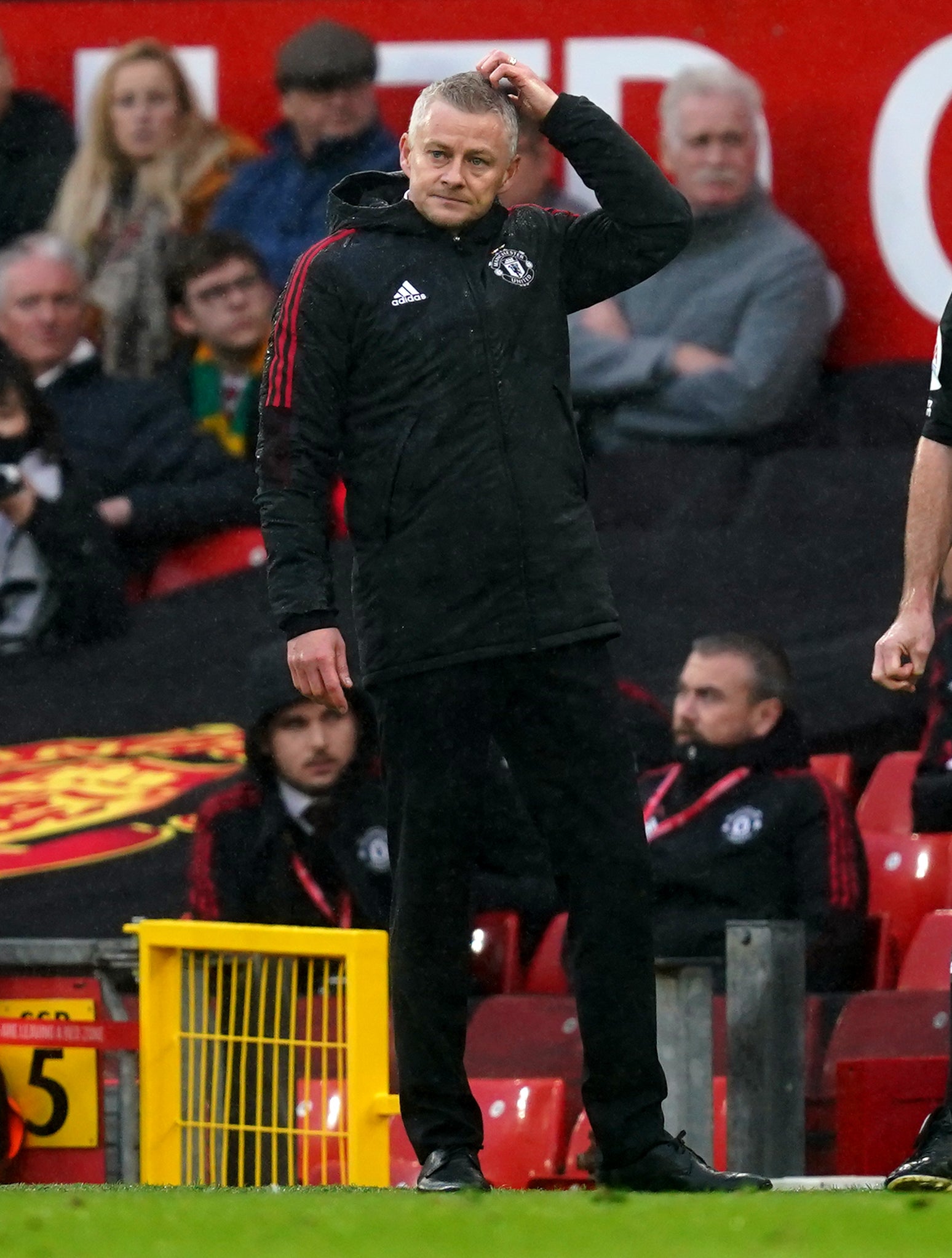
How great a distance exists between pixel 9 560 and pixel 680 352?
206 centimetres

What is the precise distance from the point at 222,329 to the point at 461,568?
164 inches

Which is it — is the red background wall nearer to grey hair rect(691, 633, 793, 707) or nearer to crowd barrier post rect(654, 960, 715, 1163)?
grey hair rect(691, 633, 793, 707)

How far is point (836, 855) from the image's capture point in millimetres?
5344

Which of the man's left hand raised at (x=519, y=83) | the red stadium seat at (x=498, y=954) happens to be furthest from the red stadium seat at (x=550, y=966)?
the man's left hand raised at (x=519, y=83)

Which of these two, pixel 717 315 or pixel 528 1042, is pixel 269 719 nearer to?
pixel 528 1042

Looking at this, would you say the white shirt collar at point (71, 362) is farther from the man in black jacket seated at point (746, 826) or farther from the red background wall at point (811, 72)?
the man in black jacket seated at point (746, 826)

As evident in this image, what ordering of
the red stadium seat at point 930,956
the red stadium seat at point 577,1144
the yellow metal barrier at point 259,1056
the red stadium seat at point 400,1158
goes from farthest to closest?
the red stadium seat at point 930,956
the red stadium seat at point 400,1158
the red stadium seat at point 577,1144
the yellow metal barrier at point 259,1056

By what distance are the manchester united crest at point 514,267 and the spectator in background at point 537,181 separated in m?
3.48

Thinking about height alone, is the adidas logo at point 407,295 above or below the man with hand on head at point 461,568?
above

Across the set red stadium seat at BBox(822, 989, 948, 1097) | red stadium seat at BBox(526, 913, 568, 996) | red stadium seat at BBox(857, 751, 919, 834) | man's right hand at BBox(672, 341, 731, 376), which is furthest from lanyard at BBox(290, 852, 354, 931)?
man's right hand at BBox(672, 341, 731, 376)

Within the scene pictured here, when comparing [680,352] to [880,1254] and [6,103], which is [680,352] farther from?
[880,1254]

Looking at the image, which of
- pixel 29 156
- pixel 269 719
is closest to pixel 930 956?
pixel 269 719

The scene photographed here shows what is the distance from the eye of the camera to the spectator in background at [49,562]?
7129mm

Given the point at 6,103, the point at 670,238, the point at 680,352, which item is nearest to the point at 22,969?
the point at 670,238
